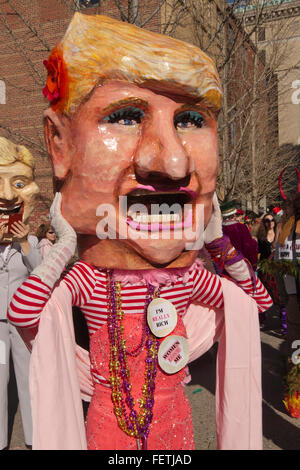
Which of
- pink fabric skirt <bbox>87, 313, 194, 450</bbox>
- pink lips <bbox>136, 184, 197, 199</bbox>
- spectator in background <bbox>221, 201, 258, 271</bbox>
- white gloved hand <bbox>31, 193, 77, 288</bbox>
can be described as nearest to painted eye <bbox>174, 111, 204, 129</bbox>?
pink lips <bbox>136, 184, 197, 199</bbox>

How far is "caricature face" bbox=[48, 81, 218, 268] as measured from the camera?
5.57 feet

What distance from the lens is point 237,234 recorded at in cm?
437

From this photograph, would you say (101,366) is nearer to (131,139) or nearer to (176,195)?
(176,195)

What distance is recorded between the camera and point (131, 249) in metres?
1.79

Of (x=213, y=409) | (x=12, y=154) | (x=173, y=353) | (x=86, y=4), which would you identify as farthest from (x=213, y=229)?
(x=86, y=4)

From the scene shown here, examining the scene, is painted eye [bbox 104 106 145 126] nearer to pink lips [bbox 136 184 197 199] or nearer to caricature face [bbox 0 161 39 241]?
pink lips [bbox 136 184 197 199]

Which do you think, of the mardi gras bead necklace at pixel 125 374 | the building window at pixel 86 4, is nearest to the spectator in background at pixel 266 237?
the building window at pixel 86 4

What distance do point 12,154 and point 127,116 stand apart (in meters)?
1.49

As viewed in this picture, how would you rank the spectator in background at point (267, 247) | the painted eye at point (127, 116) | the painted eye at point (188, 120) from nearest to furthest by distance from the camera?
the painted eye at point (127, 116)
the painted eye at point (188, 120)
the spectator in background at point (267, 247)

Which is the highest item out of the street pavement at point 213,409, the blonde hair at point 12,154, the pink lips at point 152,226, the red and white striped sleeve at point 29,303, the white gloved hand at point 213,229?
the blonde hair at point 12,154

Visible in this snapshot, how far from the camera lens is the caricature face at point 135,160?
5.57 ft

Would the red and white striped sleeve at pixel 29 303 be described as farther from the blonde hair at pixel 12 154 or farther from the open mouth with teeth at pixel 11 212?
the blonde hair at pixel 12 154

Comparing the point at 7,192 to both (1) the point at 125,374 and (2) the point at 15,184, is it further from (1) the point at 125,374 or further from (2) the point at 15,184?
(1) the point at 125,374

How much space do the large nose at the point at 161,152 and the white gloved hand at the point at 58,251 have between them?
386 mm
